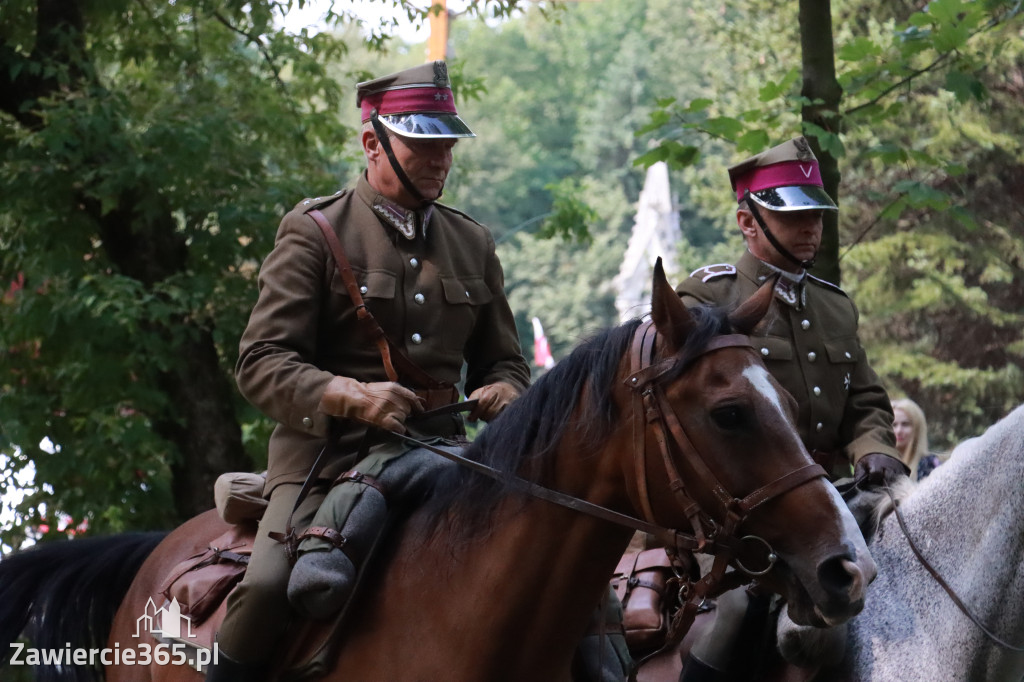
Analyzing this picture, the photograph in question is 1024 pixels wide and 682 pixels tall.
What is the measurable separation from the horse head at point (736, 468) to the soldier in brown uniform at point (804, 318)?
1.84m

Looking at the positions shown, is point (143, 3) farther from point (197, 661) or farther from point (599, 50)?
point (599, 50)

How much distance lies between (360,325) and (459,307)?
1.40ft

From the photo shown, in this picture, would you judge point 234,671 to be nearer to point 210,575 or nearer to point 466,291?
point 210,575

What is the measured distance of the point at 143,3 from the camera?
9.99m

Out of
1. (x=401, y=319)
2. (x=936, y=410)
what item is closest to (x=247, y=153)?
(x=401, y=319)

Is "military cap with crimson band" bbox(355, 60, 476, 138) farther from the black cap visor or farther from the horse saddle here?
the black cap visor

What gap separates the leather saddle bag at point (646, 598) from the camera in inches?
228

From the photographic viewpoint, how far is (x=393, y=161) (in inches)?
192

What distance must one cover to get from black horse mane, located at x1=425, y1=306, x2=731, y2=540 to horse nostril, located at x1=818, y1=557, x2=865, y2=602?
0.70 m

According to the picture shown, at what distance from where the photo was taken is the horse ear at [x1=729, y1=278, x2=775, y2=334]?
3965 mm

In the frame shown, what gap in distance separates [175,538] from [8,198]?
13.7 feet

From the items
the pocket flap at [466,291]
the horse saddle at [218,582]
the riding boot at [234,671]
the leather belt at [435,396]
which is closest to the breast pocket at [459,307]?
the pocket flap at [466,291]

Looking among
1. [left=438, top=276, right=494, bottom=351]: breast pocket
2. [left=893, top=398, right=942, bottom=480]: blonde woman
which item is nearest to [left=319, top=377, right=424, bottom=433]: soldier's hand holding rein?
[left=438, top=276, right=494, bottom=351]: breast pocket

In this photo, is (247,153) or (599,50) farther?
(599,50)
